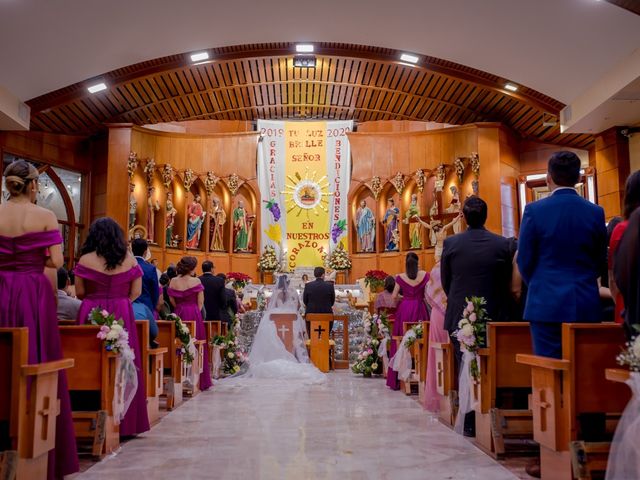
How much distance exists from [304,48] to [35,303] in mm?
8879

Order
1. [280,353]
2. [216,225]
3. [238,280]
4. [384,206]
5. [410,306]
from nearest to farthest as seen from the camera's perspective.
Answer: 1. [410,306]
2. [280,353]
3. [238,280]
4. [216,225]
5. [384,206]

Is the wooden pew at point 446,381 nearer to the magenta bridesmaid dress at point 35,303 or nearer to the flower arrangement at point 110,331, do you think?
the flower arrangement at point 110,331

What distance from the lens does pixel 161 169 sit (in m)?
13.7

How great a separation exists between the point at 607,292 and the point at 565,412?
1.08 m

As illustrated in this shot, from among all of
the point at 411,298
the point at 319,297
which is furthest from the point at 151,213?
the point at 411,298

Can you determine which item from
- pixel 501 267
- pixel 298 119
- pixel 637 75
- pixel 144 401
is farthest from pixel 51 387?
pixel 298 119

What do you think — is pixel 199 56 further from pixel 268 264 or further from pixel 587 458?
pixel 587 458

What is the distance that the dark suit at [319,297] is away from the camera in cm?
968

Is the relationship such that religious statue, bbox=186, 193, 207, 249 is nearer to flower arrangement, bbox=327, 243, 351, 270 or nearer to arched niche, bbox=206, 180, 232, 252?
arched niche, bbox=206, 180, 232, 252

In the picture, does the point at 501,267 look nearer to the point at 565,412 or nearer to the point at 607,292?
the point at 607,292

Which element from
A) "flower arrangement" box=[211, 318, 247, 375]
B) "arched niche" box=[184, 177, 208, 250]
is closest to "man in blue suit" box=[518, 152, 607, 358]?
"flower arrangement" box=[211, 318, 247, 375]

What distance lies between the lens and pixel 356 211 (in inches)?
582

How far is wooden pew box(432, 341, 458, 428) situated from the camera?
4.82 m

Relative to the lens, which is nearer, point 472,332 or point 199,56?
point 472,332
